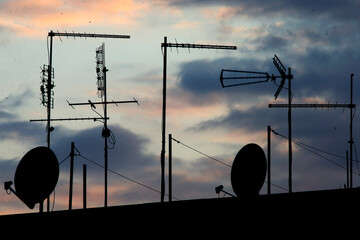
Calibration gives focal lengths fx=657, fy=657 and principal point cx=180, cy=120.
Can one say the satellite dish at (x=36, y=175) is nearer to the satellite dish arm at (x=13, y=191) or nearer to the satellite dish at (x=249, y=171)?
the satellite dish arm at (x=13, y=191)

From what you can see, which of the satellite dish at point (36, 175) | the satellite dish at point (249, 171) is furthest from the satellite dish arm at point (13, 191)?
the satellite dish at point (249, 171)

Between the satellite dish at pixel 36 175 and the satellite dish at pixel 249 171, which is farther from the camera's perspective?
the satellite dish at pixel 36 175

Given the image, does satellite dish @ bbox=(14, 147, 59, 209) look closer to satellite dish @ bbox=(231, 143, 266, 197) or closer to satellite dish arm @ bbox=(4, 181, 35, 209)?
satellite dish arm @ bbox=(4, 181, 35, 209)

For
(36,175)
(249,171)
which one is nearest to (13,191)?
(36,175)

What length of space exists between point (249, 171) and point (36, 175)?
28.0ft

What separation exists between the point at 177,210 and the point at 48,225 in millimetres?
4348

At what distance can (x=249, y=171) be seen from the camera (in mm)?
25141

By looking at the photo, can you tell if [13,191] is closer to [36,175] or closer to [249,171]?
[36,175]

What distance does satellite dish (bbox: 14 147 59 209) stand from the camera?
2630cm

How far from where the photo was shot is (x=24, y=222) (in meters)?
22.2

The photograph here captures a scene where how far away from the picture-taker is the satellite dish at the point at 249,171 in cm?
2516

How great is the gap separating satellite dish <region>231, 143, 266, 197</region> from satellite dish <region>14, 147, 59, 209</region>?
23.5 feet

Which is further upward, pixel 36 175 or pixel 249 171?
pixel 249 171

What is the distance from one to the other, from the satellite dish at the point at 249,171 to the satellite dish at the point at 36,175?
7176mm
